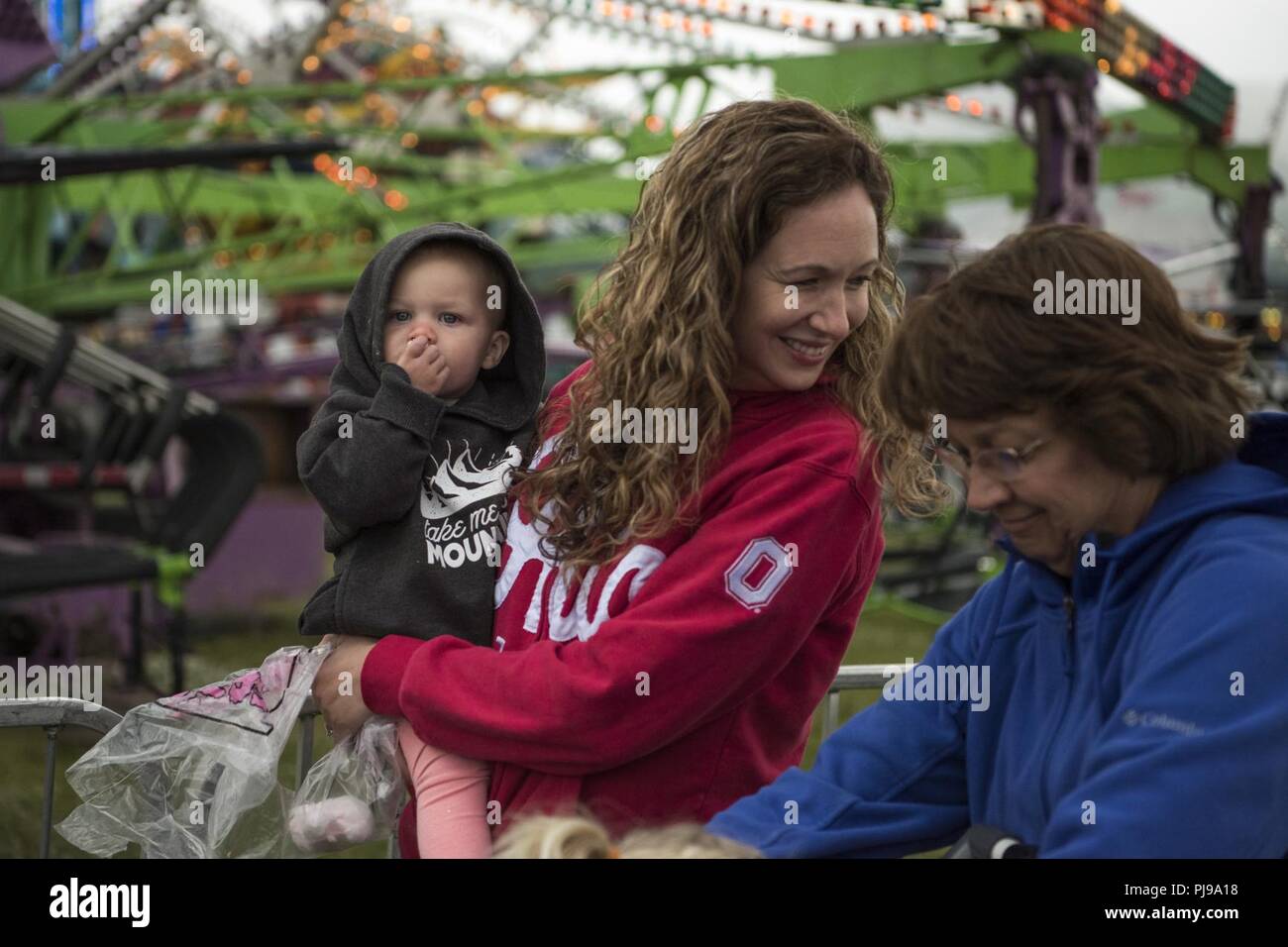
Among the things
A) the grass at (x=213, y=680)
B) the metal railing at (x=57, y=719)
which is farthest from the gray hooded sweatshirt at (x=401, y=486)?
the grass at (x=213, y=680)

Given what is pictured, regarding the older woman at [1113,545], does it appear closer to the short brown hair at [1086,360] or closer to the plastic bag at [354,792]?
the short brown hair at [1086,360]

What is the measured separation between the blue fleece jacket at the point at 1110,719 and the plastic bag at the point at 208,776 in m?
0.67

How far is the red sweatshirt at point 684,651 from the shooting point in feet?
5.73

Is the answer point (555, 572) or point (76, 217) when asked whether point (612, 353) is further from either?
point (76, 217)

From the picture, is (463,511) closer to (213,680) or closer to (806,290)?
(806,290)

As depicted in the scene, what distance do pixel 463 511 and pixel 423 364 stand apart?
216mm

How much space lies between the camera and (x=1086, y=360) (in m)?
1.42

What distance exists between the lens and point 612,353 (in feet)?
6.63

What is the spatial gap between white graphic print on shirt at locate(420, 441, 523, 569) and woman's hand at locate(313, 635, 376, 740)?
0.54ft

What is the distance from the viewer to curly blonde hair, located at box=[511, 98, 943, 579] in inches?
73.1

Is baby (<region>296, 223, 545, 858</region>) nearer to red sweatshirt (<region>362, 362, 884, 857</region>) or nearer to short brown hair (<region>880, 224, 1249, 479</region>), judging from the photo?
red sweatshirt (<region>362, 362, 884, 857</region>)
